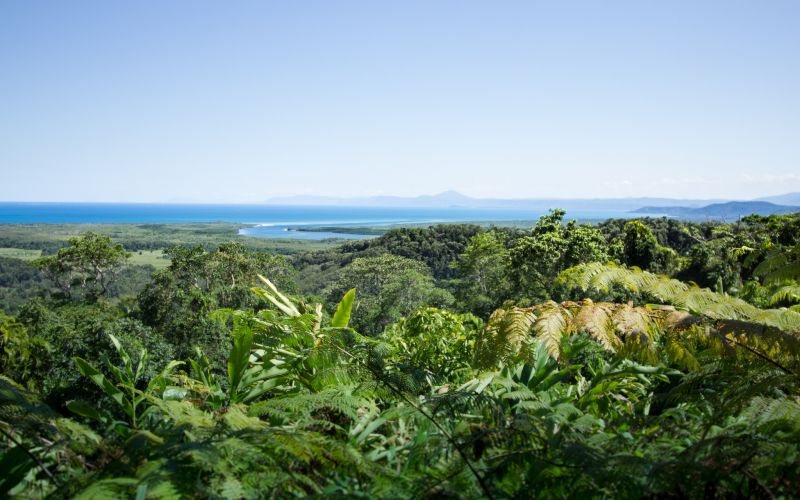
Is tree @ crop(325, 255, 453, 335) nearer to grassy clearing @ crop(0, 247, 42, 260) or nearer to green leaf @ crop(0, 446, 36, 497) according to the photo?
green leaf @ crop(0, 446, 36, 497)

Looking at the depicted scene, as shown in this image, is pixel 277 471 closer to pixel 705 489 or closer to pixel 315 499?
pixel 315 499

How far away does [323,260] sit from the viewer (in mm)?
56469

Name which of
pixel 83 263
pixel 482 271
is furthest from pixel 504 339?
pixel 83 263

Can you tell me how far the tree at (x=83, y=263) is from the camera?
81.0ft

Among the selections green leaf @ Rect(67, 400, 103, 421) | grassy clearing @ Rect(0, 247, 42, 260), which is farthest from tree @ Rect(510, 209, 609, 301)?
grassy clearing @ Rect(0, 247, 42, 260)

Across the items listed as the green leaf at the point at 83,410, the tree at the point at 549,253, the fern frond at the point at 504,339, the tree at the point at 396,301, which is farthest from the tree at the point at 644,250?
the green leaf at the point at 83,410

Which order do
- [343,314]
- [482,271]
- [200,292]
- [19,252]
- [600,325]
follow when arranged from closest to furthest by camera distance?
[600,325] → [343,314] → [200,292] → [482,271] → [19,252]

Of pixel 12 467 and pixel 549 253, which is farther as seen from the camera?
pixel 549 253

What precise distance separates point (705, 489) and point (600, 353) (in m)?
2.25

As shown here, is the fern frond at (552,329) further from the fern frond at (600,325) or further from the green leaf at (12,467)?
the green leaf at (12,467)

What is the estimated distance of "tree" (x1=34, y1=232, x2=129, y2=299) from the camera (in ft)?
81.0

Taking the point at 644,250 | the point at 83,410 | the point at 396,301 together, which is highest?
the point at 83,410

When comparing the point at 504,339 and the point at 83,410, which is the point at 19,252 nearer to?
the point at 83,410

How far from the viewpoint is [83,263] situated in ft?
83.8
